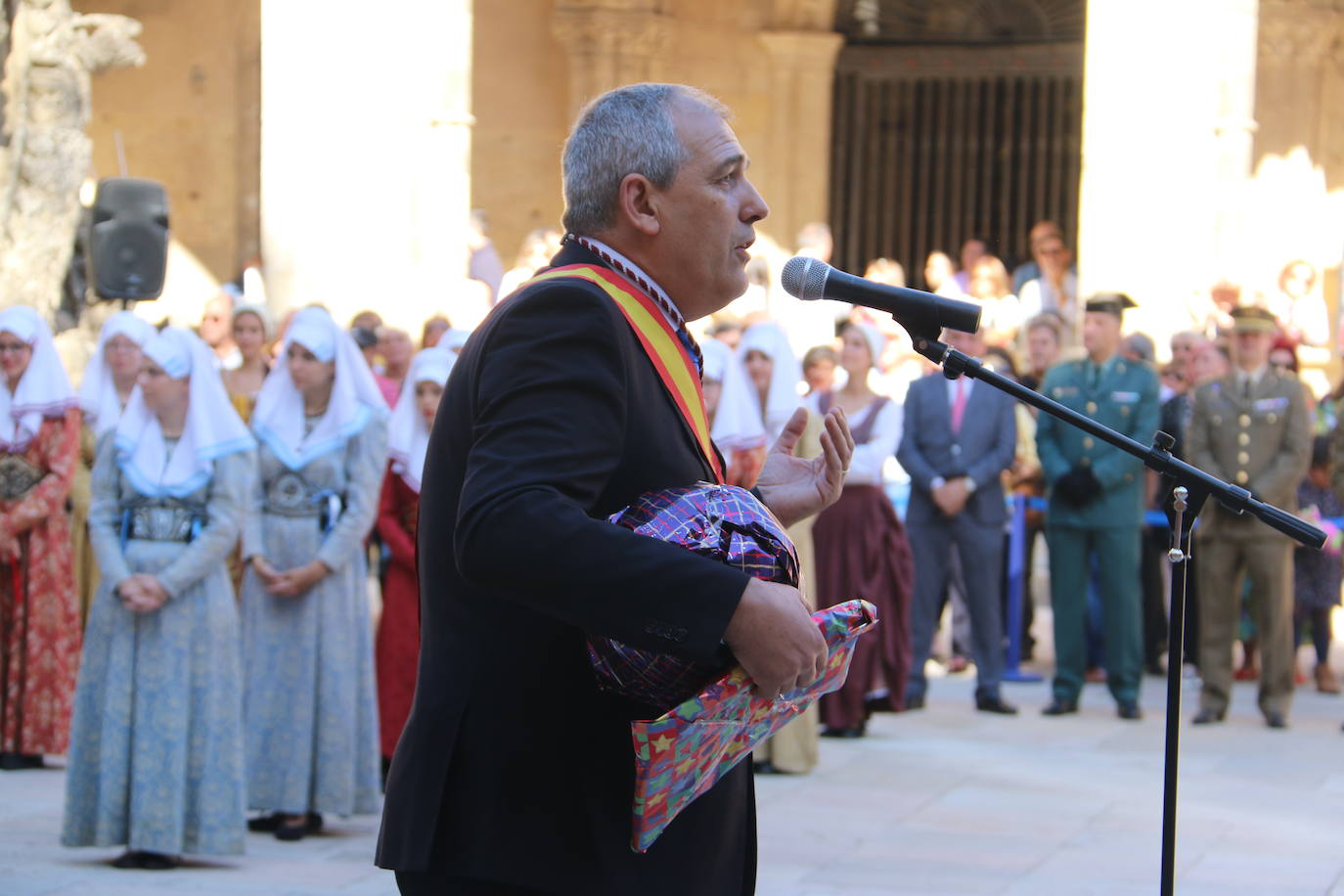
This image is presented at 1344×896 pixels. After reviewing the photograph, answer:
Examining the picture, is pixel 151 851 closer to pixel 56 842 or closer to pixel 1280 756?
pixel 56 842

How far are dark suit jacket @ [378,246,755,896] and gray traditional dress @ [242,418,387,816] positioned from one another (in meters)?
4.13

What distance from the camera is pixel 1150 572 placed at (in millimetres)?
11062

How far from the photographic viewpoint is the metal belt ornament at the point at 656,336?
268cm

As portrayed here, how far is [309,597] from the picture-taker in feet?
22.4

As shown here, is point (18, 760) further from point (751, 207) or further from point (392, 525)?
point (751, 207)

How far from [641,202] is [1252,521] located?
7.39 m

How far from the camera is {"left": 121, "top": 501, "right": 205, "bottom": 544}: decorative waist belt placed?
6.36 metres

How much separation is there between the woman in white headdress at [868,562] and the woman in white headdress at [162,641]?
3.38 metres

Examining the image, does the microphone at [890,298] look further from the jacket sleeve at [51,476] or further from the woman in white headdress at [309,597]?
the jacket sleeve at [51,476]

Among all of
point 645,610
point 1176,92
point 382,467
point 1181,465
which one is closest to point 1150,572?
point 1176,92

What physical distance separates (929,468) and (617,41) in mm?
9196

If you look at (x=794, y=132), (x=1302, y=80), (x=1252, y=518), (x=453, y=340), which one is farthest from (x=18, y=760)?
(x=1302, y=80)

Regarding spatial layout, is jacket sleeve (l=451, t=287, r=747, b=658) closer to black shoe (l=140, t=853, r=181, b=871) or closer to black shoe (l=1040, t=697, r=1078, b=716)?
black shoe (l=140, t=853, r=181, b=871)

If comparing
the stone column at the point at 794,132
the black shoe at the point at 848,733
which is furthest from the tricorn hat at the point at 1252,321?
the stone column at the point at 794,132
